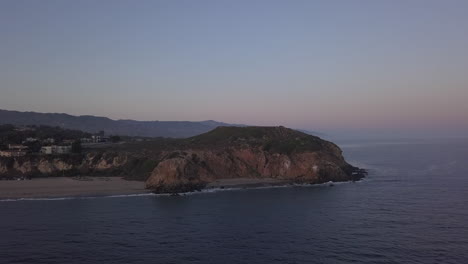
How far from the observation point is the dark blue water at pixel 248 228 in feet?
101

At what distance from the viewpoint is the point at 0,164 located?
7331 cm

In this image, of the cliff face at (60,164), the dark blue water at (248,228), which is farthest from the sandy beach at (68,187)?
the dark blue water at (248,228)

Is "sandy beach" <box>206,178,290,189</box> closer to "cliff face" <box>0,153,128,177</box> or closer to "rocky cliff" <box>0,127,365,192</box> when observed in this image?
"rocky cliff" <box>0,127,365,192</box>

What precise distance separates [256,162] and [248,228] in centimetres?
3732

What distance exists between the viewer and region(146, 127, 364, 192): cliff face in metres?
65.8

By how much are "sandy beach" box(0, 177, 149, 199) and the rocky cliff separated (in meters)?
4.26

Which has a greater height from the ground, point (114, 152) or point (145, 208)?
→ point (114, 152)

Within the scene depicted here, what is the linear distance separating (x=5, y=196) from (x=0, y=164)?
1981 cm

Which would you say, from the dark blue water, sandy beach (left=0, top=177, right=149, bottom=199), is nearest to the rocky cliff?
sandy beach (left=0, top=177, right=149, bottom=199)

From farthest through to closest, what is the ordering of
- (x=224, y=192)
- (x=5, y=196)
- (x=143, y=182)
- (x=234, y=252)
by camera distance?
(x=143, y=182) → (x=224, y=192) → (x=5, y=196) → (x=234, y=252)

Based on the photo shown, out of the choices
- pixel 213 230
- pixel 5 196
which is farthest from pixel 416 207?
pixel 5 196

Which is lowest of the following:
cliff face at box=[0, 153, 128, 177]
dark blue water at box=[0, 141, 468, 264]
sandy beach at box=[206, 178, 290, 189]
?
dark blue water at box=[0, 141, 468, 264]

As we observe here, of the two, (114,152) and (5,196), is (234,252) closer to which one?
(5,196)

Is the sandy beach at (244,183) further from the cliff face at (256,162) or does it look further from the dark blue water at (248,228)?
the dark blue water at (248,228)
